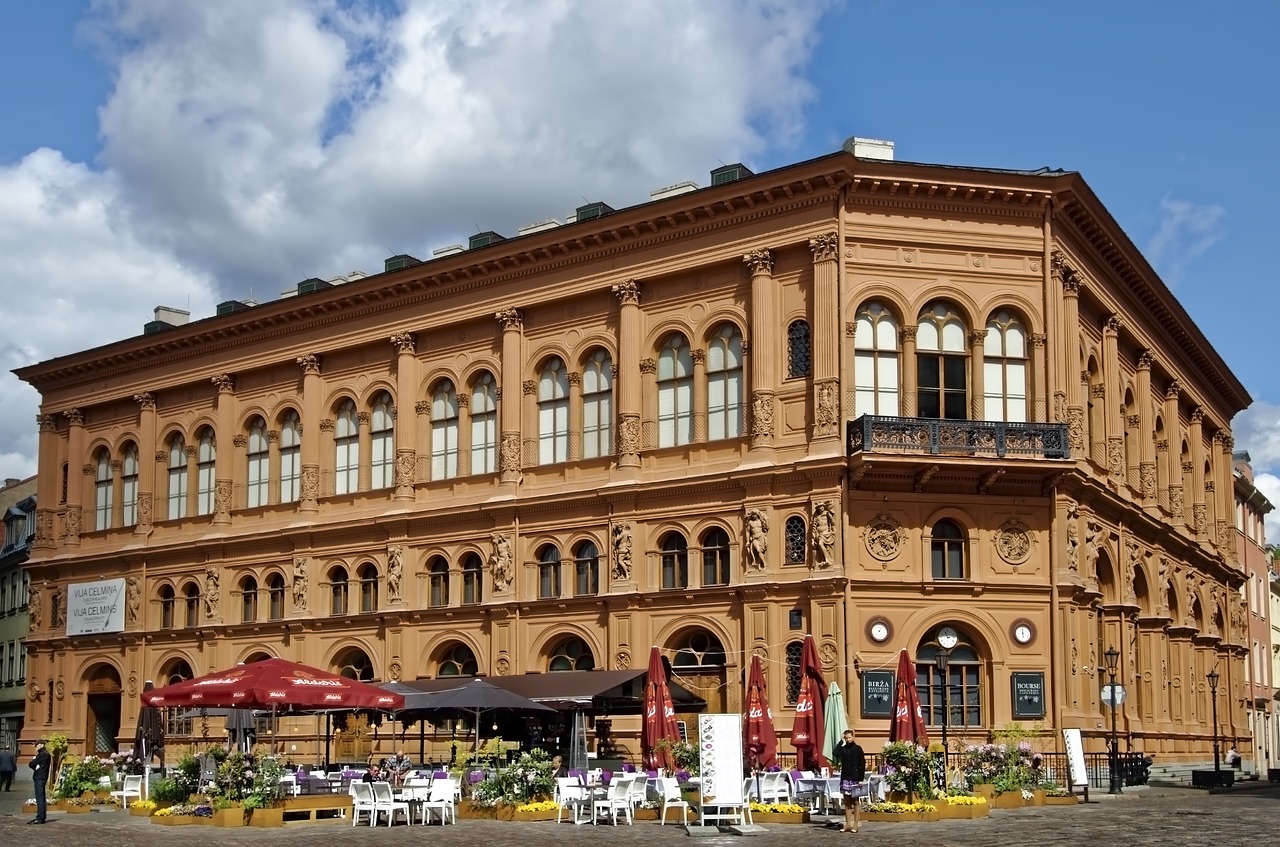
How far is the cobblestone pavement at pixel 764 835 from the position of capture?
26656 millimetres

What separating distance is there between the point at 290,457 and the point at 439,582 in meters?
9.16

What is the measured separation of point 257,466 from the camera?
2285 inches

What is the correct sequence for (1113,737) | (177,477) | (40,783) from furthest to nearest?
(177,477) < (1113,737) < (40,783)

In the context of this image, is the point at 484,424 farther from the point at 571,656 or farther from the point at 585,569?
the point at 571,656

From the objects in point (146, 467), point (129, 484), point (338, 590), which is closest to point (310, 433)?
point (338, 590)

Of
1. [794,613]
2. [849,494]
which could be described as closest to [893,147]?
[849,494]

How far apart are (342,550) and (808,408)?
18.7 m

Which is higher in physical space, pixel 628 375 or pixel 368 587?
pixel 628 375

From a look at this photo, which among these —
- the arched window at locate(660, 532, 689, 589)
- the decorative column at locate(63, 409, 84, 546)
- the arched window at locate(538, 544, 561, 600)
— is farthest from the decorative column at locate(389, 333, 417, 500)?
the decorative column at locate(63, 409, 84, 546)

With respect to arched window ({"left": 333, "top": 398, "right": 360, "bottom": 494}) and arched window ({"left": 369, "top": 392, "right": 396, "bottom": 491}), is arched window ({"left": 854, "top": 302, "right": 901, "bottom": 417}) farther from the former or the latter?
arched window ({"left": 333, "top": 398, "right": 360, "bottom": 494})

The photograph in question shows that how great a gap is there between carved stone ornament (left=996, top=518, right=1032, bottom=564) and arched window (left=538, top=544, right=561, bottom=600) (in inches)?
537

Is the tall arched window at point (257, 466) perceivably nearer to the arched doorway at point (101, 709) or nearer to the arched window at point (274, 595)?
the arched window at point (274, 595)

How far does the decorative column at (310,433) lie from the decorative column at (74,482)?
13.8m

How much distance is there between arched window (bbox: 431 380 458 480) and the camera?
5234 centimetres
